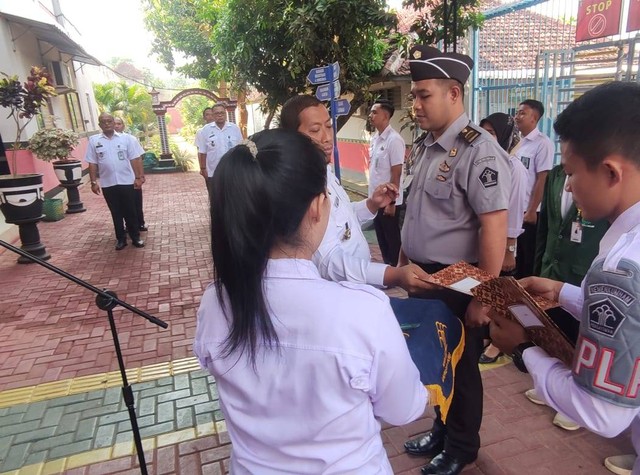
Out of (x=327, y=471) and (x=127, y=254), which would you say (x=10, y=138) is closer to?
(x=127, y=254)

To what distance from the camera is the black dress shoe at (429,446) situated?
2.21 m

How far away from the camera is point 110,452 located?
2393mm

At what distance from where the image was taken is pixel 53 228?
7668mm

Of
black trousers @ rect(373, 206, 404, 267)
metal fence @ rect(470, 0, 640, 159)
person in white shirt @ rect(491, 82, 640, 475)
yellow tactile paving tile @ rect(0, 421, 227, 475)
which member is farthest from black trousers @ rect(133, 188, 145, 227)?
person in white shirt @ rect(491, 82, 640, 475)

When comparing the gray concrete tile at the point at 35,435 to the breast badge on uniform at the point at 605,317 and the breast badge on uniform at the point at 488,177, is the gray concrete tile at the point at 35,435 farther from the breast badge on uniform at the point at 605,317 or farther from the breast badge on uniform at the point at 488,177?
the breast badge on uniform at the point at 605,317

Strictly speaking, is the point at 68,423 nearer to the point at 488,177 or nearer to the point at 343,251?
the point at 343,251

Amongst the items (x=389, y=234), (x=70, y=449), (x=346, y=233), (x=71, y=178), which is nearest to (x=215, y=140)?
(x=71, y=178)

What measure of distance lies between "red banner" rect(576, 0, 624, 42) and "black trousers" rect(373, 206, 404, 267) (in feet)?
8.49

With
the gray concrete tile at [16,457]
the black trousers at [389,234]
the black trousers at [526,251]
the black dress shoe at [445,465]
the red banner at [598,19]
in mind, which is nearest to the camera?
the black dress shoe at [445,465]

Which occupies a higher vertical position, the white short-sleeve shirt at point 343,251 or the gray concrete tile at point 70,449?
the white short-sleeve shirt at point 343,251

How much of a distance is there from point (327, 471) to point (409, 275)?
823 millimetres

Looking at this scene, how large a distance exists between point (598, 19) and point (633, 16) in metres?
0.38

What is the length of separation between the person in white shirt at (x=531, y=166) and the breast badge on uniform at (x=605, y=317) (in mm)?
3076

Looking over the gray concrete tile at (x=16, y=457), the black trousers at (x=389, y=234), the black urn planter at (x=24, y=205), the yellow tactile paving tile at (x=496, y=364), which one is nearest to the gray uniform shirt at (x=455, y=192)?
the yellow tactile paving tile at (x=496, y=364)
